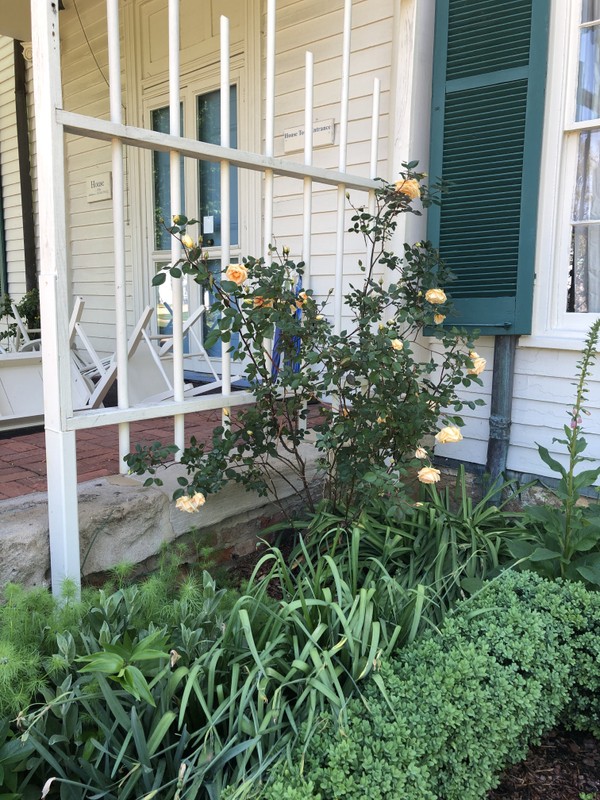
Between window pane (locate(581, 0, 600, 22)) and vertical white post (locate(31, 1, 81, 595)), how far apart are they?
7.30 feet

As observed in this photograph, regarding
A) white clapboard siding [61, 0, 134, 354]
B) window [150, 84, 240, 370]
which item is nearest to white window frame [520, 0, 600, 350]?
window [150, 84, 240, 370]

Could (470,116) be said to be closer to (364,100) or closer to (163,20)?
(364,100)

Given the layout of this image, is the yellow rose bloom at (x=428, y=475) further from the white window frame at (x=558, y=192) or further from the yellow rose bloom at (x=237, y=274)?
the white window frame at (x=558, y=192)

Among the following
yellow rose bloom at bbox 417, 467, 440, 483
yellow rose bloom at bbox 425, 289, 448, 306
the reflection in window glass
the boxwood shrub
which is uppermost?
the reflection in window glass

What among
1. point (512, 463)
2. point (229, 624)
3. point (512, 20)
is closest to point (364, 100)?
point (512, 20)

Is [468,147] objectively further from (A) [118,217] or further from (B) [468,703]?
(B) [468,703]

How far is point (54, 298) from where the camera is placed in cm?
174

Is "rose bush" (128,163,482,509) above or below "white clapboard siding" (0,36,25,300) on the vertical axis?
below

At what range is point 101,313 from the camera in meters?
6.10

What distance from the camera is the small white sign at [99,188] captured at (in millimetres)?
5773

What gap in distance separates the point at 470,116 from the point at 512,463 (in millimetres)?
1657

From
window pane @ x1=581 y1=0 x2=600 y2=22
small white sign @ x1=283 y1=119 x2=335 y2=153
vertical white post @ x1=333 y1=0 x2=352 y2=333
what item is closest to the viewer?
vertical white post @ x1=333 y1=0 x2=352 y2=333

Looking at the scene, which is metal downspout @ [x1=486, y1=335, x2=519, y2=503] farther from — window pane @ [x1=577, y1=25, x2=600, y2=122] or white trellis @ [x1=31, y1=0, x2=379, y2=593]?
white trellis @ [x1=31, y1=0, x2=379, y2=593]

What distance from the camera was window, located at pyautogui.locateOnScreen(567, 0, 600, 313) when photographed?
2.70 m
